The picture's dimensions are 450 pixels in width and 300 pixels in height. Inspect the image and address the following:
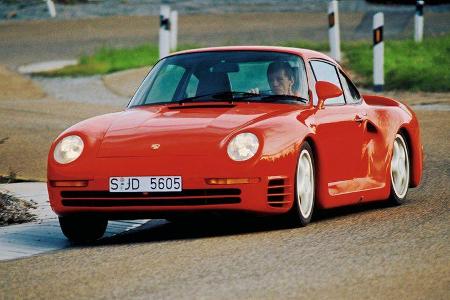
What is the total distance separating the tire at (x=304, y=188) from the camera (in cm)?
918

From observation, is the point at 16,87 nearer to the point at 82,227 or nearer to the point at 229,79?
the point at 229,79

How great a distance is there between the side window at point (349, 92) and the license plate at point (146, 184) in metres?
2.34

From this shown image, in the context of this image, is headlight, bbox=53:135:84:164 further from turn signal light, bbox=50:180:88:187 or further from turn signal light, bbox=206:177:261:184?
turn signal light, bbox=206:177:261:184

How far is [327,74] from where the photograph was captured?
10.7m

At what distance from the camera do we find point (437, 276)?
7176 millimetres

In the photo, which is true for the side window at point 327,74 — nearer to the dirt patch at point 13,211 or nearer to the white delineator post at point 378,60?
the dirt patch at point 13,211

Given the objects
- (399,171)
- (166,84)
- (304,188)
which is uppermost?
(166,84)

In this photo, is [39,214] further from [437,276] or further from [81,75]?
[81,75]

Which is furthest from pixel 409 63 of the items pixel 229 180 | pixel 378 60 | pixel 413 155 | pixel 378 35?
pixel 229 180

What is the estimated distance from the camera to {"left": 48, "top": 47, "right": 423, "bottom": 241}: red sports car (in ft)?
29.0

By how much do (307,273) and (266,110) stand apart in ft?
7.72

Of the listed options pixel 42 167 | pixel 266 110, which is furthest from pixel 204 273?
pixel 42 167

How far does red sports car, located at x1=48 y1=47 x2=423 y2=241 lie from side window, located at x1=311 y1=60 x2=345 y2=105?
0.04 feet

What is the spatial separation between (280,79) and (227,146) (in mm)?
1282
